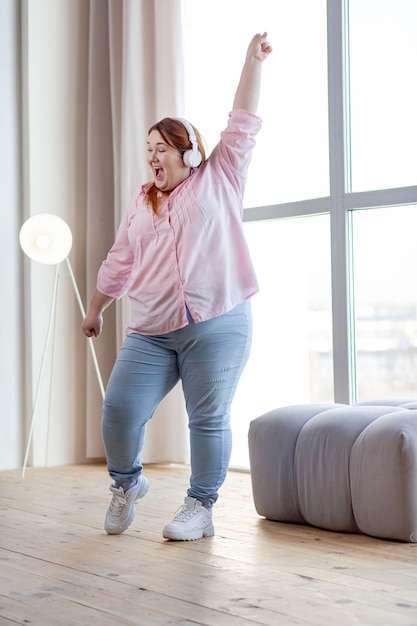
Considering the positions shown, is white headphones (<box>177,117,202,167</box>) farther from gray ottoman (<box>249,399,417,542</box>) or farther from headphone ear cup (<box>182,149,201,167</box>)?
gray ottoman (<box>249,399,417,542</box>)

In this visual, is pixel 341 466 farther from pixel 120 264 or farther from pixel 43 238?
pixel 43 238

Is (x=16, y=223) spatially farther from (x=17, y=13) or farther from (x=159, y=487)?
(x=159, y=487)

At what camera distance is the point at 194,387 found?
260 cm

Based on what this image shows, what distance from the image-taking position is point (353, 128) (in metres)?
3.69

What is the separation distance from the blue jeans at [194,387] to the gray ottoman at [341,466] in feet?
0.91

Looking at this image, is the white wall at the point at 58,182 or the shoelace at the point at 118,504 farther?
the white wall at the point at 58,182

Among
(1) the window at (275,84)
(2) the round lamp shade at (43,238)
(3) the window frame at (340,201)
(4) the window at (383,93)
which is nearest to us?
(4) the window at (383,93)

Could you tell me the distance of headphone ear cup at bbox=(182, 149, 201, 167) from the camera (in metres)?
2.61

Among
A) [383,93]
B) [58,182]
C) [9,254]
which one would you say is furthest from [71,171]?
[383,93]

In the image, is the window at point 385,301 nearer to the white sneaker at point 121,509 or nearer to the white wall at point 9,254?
the white sneaker at point 121,509

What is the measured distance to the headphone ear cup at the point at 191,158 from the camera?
261 centimetres

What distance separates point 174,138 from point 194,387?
2.32 ft

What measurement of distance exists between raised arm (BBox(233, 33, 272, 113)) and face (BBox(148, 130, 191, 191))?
226mm

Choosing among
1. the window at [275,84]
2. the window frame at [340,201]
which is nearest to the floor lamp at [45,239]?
the window at [275,84]
